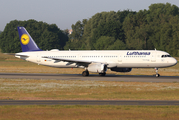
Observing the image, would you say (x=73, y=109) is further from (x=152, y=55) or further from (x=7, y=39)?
(x=7, y=39)

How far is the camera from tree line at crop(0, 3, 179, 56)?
364 feet

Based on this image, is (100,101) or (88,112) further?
(100,101)

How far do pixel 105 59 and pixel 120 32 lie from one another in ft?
301

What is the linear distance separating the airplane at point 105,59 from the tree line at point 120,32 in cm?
6131

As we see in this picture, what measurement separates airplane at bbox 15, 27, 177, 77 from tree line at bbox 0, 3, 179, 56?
6131 centimetres

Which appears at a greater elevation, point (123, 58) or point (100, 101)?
point (123, 58)

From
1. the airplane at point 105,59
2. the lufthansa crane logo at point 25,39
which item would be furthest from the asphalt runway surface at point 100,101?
the lufthansa crane logo at point 25,39

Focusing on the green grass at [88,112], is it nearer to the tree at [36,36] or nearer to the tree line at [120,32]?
the tree line at [120,32]

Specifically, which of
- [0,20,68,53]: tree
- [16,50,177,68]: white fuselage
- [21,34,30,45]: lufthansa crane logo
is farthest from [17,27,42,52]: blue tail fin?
[0,20,68,53]: tree

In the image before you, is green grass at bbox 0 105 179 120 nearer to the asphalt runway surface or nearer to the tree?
the asphalt runway surface

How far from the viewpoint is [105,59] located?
1766 inches

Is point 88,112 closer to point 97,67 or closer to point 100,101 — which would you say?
point 100,101

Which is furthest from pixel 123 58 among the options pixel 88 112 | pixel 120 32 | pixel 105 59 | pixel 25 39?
pixel 120 32

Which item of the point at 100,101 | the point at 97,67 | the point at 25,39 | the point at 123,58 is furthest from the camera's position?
the point at 25,39
